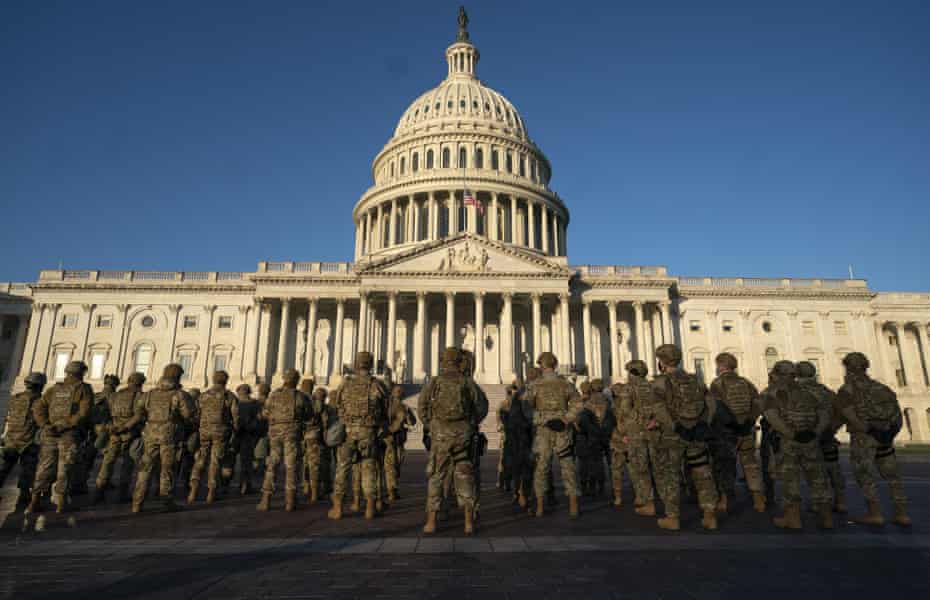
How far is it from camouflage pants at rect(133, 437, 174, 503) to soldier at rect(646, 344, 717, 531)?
8.39 meters

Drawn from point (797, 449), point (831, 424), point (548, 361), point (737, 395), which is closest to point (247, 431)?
point (548, 361)

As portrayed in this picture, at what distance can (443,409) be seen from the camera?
306 inches

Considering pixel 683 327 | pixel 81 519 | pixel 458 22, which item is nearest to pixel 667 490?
pixel 81 519

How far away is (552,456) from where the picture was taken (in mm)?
8828

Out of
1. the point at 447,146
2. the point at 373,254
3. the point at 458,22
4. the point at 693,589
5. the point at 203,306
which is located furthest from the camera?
the point at 458,22

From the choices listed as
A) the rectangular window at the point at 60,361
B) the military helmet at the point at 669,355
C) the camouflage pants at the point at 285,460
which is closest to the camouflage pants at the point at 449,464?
the camouflage pants at the point at 285,460

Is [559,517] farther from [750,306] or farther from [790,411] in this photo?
[750,306]

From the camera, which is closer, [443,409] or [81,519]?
[443,409]

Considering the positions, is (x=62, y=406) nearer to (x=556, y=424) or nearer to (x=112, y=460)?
(x=112, y=460)

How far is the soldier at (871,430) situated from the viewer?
8.29 metres

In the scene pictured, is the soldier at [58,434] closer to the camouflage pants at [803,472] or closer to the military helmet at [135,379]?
the military helmet at [135,379]

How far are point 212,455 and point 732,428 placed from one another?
9.91 meters

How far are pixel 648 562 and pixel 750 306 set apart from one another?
164ft

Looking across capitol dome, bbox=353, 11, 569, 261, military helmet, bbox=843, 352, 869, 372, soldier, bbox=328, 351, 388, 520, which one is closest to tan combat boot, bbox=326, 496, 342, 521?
soldier, bbox=328, 351, 388, 520
